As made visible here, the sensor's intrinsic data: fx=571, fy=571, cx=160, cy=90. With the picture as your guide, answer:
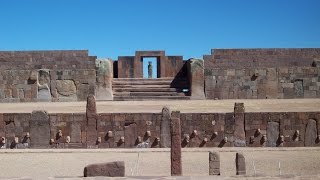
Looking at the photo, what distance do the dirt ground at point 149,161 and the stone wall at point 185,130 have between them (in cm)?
84

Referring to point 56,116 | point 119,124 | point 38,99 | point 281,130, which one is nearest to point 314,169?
point 281,130

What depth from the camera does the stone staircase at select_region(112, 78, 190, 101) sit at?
23.7m

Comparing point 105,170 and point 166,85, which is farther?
point 166,85

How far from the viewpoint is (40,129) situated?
16.2m

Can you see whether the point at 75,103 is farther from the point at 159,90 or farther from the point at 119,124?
the point at 119,124

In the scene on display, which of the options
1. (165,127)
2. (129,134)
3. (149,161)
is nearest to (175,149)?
(149,161)

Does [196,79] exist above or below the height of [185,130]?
above

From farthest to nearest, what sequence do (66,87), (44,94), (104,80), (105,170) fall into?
1. (104,80)
2. (66,87)
3. (44,94)
4. (105,170)

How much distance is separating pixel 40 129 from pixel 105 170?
7539mm

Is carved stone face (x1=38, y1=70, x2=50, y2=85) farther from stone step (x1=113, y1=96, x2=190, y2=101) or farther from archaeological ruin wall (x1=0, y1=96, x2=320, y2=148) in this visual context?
archaeological ruin wall (x1=0, y1=96, x2=320, y2=148)

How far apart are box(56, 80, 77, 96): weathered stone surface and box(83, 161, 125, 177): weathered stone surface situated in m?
15.3

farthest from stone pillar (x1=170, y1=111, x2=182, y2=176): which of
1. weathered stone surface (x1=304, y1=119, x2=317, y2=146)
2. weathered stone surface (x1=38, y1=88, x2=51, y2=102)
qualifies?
weathered stone surface (x1=38, y1=88, x2=51, y2=102)

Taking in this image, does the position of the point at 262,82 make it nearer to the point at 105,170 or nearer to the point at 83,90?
the point at 83,90

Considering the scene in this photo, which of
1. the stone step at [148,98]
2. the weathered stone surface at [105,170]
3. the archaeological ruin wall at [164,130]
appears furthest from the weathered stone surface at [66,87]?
the weathered stone surface at [105,170]
